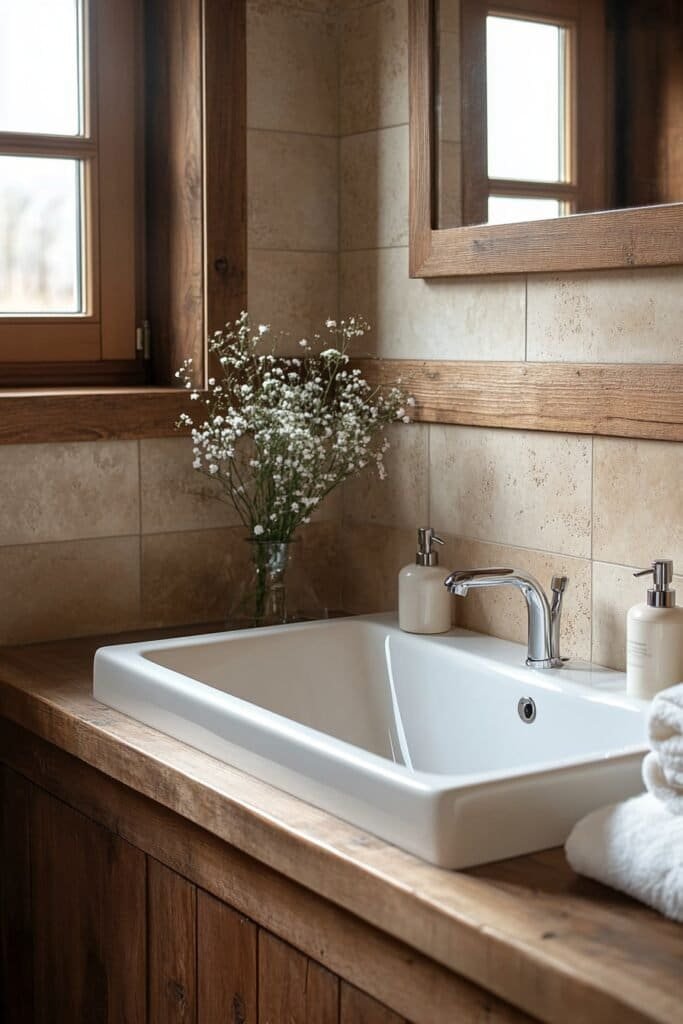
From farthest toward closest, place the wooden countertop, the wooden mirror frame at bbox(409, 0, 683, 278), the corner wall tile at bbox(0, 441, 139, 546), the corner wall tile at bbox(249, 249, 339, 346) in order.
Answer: the corner wall tile at bbox(249, 249, 339, 346) → the corner wall tile at bbox(0, 441, 139, 546) → the wooden mirror frame at bbox(409, 0, 683, 278) → the wooden countertop

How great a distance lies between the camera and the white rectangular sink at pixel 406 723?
1.39 meters

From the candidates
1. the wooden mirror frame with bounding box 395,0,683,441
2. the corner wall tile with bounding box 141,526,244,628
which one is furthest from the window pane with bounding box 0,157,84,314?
the wooden mirror frame with bounding box 395,0,683,441

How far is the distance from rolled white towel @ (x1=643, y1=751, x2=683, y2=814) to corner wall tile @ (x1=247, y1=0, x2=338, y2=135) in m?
1.52

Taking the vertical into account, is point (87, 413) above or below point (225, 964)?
above

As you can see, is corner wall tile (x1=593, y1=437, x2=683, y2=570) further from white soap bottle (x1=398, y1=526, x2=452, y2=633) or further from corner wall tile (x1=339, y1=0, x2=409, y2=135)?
corner wall tile (x1=339, y1=0, x2=409, y2=135)

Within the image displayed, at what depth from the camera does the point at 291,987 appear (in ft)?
4.97

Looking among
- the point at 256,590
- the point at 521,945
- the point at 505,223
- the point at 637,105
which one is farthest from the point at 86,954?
the point at 637,105

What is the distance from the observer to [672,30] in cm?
180

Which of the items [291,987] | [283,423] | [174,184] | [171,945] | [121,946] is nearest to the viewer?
[291,987]

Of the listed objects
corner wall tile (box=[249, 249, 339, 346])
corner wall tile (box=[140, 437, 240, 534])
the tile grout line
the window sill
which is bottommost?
corner wall tile (box=[140, 437, 240, 534])

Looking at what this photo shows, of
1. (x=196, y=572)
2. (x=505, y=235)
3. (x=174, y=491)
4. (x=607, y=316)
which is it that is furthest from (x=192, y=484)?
(x=607, y=316)

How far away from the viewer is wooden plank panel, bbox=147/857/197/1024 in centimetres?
171

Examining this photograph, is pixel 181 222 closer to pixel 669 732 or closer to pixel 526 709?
pixel 526 709

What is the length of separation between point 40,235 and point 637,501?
1.19 m
